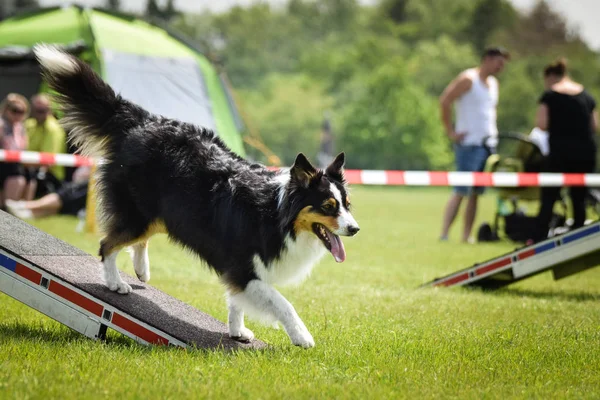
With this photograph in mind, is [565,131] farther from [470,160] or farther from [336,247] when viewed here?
[336,247]

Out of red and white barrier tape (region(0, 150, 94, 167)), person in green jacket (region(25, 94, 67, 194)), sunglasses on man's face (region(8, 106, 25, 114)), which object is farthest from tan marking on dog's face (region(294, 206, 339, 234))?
person in green jacket (region(25, 94, 67, 194))

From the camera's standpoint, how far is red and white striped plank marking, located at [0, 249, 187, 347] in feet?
14.5

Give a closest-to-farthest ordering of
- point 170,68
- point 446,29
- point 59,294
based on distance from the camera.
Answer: point 59,294
point 170,68
point 446,29

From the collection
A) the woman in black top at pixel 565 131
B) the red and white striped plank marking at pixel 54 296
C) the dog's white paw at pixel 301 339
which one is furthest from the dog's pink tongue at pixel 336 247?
the woman in black top at pixel 565 131

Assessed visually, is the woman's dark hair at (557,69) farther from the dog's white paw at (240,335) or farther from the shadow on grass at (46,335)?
the shadow on grass at (46,335)

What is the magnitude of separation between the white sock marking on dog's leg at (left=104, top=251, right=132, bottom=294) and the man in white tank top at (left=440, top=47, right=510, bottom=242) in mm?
6873

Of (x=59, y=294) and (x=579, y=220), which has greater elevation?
(x=579, y=220)

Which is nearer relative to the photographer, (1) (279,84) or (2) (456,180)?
(2) (456,180)

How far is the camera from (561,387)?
4.00 meters

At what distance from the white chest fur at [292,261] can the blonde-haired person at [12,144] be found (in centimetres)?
854

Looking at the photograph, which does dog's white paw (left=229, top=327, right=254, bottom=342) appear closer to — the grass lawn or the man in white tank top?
the grass lawn

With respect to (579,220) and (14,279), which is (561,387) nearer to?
(14,279)

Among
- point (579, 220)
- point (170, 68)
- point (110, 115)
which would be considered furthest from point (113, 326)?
point (170, 68)

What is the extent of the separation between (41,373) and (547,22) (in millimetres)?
63546
